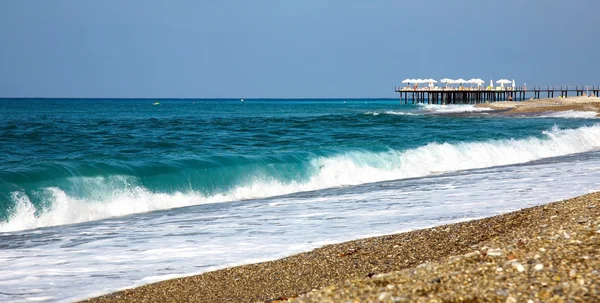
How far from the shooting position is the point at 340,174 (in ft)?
56.7

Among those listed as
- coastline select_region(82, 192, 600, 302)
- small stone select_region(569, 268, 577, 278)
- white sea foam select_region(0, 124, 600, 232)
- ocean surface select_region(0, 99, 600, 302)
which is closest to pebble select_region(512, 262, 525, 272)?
coastline select_region(82, 192, 600, 302)

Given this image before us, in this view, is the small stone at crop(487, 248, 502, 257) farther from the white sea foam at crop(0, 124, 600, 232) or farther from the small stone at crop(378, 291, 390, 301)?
the white sea foam at crop(0, 124, 600, 232)

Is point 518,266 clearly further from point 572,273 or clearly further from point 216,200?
point 216,200

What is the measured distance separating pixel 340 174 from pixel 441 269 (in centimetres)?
1196

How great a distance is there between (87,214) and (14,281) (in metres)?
5.23

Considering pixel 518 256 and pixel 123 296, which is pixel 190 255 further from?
pixel 518 256

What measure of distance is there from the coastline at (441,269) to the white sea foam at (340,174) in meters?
5.85

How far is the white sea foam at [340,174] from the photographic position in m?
12.0

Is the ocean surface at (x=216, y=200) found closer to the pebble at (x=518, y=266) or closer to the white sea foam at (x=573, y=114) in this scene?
the pebble at (x=518, y=266)

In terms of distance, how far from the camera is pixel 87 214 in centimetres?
1205

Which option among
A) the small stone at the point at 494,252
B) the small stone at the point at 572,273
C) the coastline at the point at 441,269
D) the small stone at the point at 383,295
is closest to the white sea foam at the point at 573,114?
the coastline at the point at 441,269

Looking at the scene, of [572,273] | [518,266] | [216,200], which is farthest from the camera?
[216,200]

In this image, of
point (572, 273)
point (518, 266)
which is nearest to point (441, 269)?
point (518, 266)

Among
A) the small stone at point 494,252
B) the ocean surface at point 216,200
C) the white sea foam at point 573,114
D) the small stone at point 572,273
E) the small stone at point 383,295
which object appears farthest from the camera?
the white sea foam at point 573,114
